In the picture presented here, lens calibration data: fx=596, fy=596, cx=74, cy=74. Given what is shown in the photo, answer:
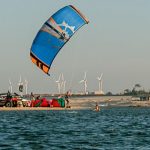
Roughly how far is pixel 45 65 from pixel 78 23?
6.95 m

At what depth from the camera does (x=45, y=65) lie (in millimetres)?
76125

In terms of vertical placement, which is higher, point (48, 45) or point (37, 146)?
point (48, 45)

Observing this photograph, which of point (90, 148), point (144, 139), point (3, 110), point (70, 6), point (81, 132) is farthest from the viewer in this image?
point (3, 110)

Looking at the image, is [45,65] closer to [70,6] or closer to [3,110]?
[70,6]

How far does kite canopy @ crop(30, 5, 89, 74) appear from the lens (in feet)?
242

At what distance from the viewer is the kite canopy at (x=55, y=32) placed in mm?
73625

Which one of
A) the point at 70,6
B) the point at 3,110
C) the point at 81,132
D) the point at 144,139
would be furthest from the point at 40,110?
the point at 144,139

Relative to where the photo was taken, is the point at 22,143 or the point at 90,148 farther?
the point at 22,143

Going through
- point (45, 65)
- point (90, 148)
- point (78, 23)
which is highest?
point (78, 23)

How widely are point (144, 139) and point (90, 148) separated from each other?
6065mm

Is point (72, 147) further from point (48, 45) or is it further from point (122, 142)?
point (48, 45)

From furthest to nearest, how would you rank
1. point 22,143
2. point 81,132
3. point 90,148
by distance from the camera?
point 81,132 < point 22,143 < point 90,148

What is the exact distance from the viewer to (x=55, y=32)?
244ft

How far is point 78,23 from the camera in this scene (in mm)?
74250
